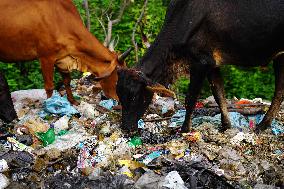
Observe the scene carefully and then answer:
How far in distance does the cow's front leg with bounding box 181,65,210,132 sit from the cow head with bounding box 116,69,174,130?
1.18 feet

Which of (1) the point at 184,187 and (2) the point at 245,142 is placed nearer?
(1) the point at 184,187

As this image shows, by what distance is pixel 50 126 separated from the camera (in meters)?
7.18

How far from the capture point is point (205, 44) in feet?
20.7

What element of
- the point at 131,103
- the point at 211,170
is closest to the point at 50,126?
the point at 131,103

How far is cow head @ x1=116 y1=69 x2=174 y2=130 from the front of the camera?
649cm

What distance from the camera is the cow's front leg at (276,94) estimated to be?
6.75 meters

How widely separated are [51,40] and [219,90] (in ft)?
8.28

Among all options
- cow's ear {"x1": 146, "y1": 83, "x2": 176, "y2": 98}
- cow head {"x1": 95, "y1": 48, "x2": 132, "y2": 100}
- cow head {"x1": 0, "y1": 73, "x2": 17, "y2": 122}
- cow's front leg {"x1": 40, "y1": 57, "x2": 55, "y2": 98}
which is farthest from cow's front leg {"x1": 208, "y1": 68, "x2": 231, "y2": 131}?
cow head {"x1": 0, "y1": 73, "x2": 17, "y2": 122}

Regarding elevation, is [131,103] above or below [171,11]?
below

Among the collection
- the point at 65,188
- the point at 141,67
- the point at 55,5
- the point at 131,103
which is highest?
the point at 55,5

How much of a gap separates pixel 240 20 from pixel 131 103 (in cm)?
170

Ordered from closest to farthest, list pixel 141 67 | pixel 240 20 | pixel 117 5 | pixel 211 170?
1. pixel 211 170
2. pixel 240 20
3. pixel 141 67
4. pixel 117 5

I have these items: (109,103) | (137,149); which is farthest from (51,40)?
(137,149)

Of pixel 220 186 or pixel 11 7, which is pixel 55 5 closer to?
pixel 11 7
